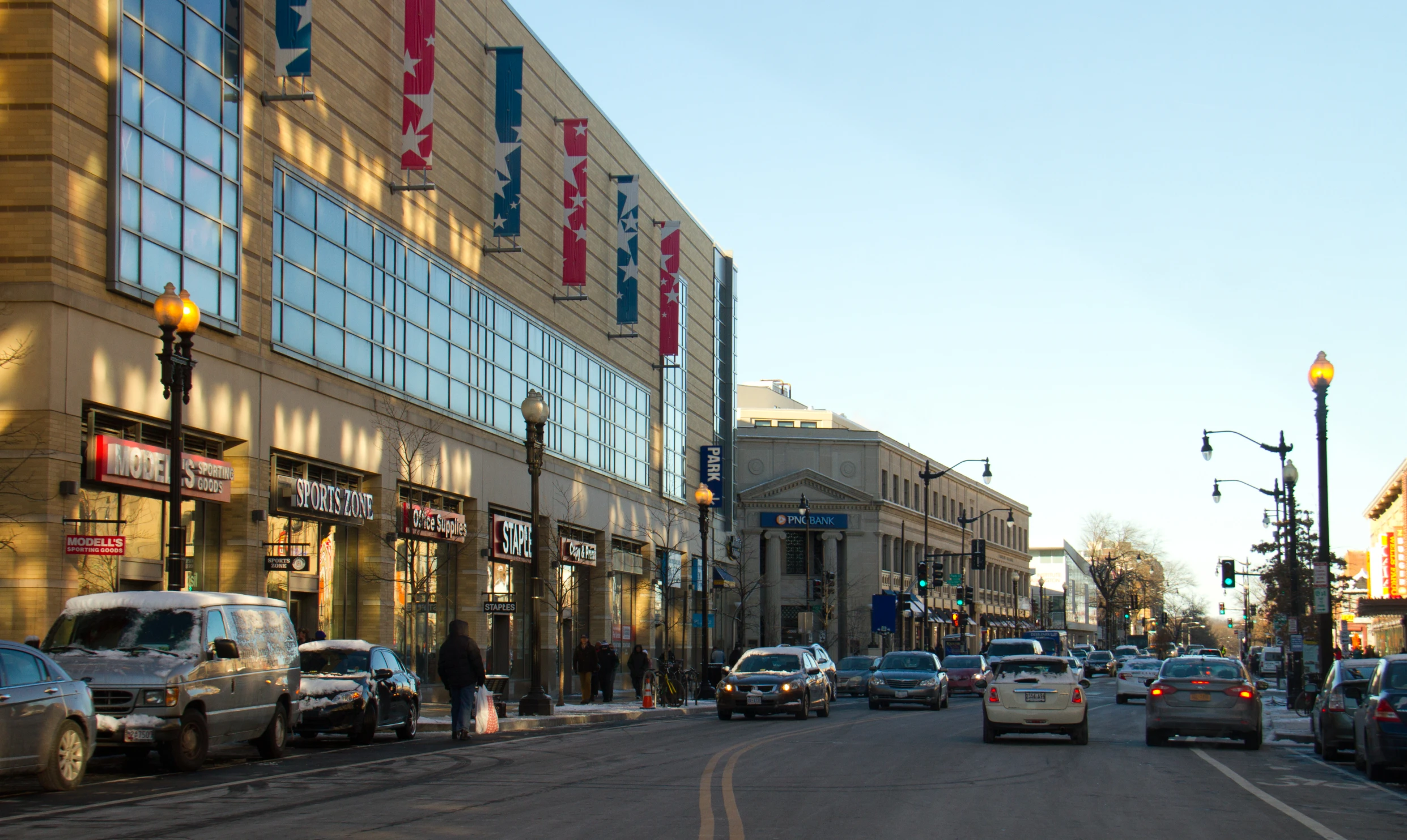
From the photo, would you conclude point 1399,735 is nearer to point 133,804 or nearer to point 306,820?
point 306,820

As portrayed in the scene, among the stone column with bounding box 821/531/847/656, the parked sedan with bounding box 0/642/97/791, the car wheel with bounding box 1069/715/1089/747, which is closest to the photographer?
the parked sedan with bounding box 0/642/97/791

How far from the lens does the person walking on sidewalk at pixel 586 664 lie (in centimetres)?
4109

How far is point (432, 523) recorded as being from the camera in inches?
1454

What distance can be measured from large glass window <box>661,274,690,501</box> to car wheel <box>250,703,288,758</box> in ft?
133

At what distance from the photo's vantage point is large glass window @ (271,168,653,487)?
3228cm

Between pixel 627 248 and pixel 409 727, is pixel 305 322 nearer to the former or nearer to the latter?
pixel 409 727

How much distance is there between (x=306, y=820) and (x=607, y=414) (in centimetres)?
4093

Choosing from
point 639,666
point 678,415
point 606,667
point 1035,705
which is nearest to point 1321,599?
point 1035,705

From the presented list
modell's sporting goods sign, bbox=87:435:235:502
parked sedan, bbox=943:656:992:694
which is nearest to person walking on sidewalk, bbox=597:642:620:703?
parked sedan, bbox=943:656:992:694

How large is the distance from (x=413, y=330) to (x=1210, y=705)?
866 inches

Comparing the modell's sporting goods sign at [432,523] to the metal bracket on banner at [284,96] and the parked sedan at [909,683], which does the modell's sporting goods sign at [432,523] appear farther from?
the parked sedan at [909,683]

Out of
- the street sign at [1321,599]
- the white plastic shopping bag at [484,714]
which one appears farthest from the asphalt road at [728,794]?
the street sign at [1321,599]

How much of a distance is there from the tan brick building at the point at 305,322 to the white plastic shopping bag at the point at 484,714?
627cm

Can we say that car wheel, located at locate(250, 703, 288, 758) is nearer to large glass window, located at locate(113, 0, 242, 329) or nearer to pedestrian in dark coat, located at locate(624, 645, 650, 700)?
large glass window, located at locate(113, 0, 242, 329)
